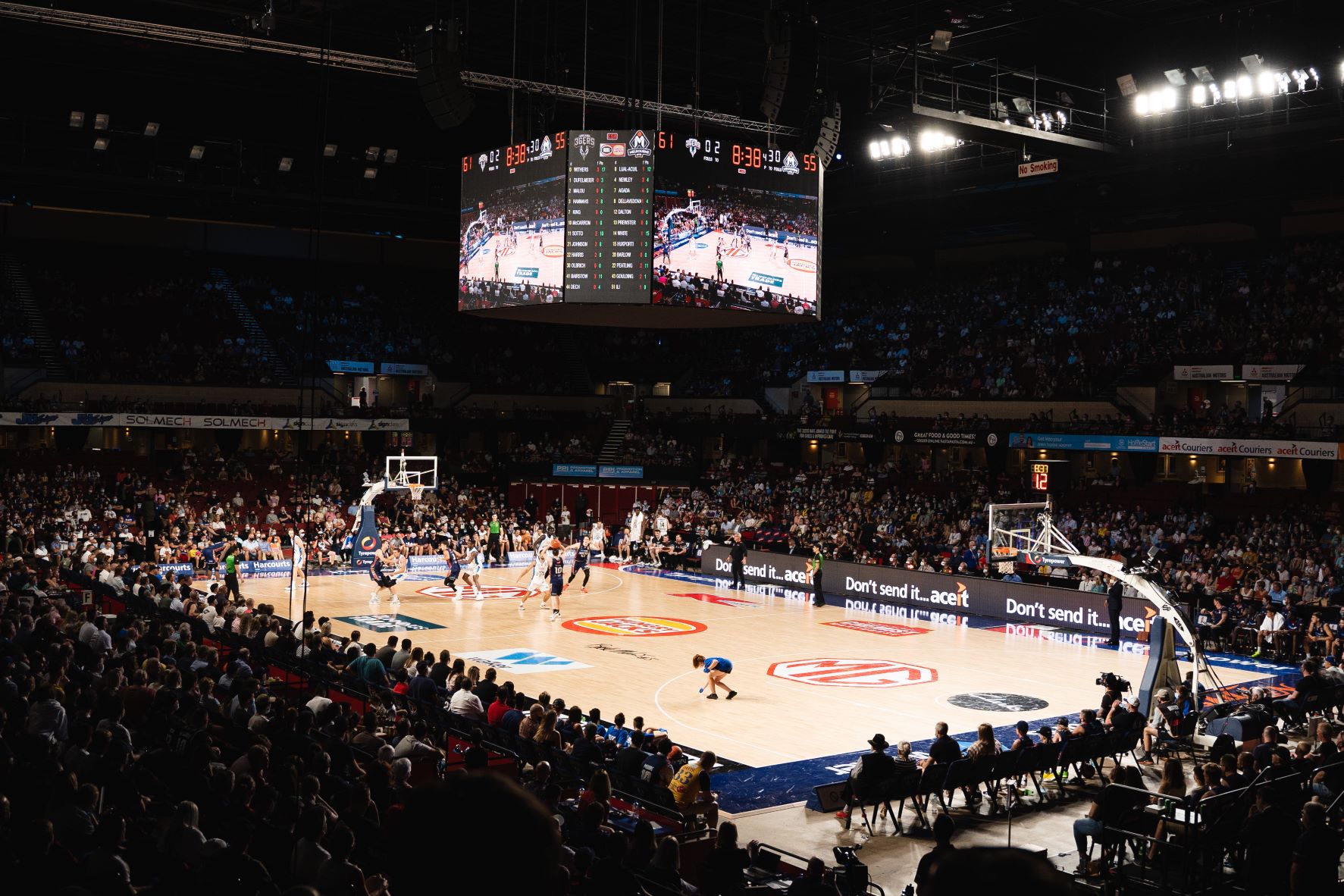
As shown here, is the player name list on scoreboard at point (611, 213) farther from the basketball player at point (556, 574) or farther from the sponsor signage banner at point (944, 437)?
the sponsor signage banner at point (944, 437)

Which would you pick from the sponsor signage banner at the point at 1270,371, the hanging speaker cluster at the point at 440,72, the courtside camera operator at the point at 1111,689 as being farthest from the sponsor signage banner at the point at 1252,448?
the hanging speaker cluster at the point at 440,72

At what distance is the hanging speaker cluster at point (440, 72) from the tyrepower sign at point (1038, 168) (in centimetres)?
1808

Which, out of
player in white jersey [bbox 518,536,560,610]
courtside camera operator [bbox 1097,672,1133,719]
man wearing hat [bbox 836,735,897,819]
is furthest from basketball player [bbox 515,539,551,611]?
A: man wearing hat [bbox 836,735,897,819]

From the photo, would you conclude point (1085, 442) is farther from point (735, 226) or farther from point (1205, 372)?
point (735, 226)

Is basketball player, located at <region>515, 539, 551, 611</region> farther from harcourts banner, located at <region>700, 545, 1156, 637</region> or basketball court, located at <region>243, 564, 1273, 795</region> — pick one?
harcourts banner, located at <region>700, 545, 1156, 637</region>

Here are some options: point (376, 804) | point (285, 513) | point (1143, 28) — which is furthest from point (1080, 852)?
point (285, 513)

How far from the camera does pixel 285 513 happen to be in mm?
40719

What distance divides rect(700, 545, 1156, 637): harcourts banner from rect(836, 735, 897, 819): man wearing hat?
13483 mm

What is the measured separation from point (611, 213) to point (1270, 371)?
23473 millimetres

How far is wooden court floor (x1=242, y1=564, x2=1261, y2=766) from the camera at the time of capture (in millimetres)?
19188

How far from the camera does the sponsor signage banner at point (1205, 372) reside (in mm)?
38062

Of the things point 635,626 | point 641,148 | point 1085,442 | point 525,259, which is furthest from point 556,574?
point 1085,442

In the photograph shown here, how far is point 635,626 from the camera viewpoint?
28.0m

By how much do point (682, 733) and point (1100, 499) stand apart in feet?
78.7
